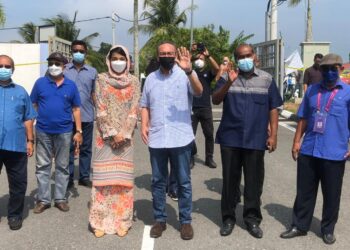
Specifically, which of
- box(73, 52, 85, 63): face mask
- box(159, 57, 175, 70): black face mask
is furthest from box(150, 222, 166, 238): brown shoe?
box(73, 52, 85, 63): face mask

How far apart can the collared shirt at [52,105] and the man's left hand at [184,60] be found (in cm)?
173

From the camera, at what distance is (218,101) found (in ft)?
15.3

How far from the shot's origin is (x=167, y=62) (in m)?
4.40

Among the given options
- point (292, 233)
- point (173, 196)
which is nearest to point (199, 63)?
point (173, 196)

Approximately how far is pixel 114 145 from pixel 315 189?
206 cm

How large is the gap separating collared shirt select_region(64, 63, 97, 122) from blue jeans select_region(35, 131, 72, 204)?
0.82 metres

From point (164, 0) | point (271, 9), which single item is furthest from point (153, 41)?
point (271, 9)

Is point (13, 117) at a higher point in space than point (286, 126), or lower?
higher

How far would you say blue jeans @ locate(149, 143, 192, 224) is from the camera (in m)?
4.57

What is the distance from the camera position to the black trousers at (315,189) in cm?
448

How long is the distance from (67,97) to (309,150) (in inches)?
108

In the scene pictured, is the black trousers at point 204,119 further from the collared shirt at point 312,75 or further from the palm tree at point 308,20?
the palm tree at point 308,20

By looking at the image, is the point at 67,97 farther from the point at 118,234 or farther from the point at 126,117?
the point at 118,234

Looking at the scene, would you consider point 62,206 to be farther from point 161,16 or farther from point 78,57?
point 161,16
